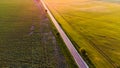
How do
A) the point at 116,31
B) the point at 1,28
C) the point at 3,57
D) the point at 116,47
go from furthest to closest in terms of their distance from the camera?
the point at 1,28
the point at 116,31
the point at 116,47
the point at 3,57

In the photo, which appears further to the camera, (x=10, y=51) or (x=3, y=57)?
(x=10, y=51)

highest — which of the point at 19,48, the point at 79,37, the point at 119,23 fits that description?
the point at 19,48

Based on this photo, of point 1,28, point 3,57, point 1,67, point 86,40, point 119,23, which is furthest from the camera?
point 119,23

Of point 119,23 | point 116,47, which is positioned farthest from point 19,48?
point 119,23

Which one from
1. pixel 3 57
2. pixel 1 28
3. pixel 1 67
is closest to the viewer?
pixel 1 67

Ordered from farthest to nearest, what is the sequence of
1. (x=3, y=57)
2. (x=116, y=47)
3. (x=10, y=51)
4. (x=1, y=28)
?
(x=1, y=28), (x=116, y=47), (x=10, y=51), (x=3, y=57)

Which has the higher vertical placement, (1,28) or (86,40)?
(86,40)

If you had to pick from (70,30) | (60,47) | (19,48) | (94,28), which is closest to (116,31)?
(94,28)

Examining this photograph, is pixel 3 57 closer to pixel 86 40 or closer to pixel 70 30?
pixel 86 40

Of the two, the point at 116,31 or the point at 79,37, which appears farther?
the point at 116,31

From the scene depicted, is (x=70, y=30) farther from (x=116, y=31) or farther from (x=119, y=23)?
(x=119, y=23)
